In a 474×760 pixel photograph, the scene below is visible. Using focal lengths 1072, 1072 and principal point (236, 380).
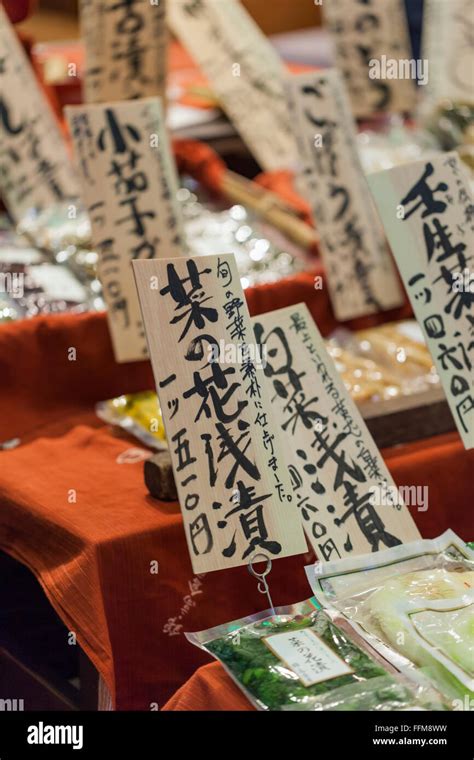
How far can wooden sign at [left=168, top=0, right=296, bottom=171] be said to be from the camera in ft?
12.0

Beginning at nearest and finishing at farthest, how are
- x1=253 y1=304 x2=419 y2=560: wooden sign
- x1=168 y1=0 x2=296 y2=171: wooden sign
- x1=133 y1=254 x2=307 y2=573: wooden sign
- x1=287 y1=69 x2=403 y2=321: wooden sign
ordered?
x1=133 y1=254 x2=307 y2=573: wooden sign → x1=253 y1=304 x2=419 y2=560: wooden sign → x1=287 y1=69 x2=403 y2=321: wooden sign → x1=168 y1=0 x2=296 y2=171: wooden sign

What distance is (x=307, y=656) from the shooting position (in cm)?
154

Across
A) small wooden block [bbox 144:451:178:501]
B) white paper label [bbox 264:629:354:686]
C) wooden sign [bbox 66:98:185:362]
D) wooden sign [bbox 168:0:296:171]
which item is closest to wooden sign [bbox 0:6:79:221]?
wooden sign [bbox 66:98:185:362]

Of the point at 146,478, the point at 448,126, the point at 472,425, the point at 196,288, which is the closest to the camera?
the point at 196,288

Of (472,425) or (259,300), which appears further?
(259,300)

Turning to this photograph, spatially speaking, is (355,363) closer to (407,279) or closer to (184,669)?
(407,279)

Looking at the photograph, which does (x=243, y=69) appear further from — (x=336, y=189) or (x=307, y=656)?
(x=307, y=656)

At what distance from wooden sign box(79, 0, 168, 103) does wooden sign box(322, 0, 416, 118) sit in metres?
0.76

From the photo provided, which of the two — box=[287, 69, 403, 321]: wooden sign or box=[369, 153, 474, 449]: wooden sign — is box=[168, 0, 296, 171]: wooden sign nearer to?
box=[287, 69, 403, 321]: wooden sign

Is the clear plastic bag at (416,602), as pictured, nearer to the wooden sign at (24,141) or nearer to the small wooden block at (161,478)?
the small wooden block at (161,478)

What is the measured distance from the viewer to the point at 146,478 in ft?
7.07

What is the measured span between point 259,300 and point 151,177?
435 millimetres

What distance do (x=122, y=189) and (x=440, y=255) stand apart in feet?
2.90
